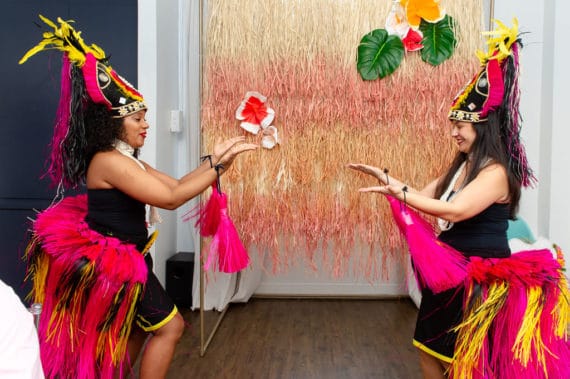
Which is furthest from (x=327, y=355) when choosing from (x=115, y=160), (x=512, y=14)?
(x=512, y=14)

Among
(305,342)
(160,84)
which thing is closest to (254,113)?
(160,84)

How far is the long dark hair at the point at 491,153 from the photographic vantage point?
1.81 meters

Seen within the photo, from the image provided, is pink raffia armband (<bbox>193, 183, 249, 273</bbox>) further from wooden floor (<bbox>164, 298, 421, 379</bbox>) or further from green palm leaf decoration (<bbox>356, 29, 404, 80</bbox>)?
green palm leaf decoration (<bbox>356, 29, 404, 80</bbox>)

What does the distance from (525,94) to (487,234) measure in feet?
5.98

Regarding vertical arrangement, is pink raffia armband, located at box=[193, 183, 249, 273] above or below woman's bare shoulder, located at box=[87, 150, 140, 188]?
below

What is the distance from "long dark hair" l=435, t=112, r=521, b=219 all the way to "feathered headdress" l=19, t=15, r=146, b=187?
1324 millimetres

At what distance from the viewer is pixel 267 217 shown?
2.73 m

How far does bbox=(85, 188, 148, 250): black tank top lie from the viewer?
190 centimetres

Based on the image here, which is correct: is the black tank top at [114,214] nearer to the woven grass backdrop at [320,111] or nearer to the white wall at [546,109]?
the woven grass backdrop at [320,111]

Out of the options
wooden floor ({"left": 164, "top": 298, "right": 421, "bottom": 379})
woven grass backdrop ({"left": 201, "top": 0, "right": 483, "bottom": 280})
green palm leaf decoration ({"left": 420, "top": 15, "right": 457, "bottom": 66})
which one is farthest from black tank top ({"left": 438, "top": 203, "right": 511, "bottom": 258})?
green palm leaf decoration ({"left": 420, "top": 15, "right": 457, "bottom": 66})

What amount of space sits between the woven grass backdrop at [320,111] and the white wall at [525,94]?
0.45m

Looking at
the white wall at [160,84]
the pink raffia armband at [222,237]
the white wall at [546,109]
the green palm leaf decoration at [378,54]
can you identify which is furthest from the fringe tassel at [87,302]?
the white wall at [546,109]

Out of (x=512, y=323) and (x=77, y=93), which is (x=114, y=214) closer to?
(x=77, y=93)

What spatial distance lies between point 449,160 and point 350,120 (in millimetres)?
589
